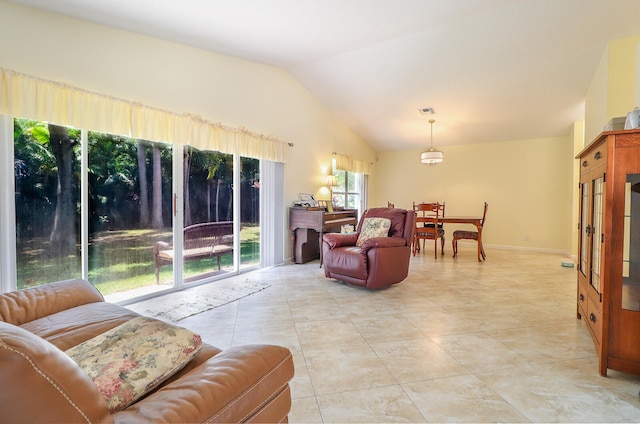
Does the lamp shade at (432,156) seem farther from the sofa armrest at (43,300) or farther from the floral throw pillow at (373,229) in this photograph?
the sofa armrest at (43,300)

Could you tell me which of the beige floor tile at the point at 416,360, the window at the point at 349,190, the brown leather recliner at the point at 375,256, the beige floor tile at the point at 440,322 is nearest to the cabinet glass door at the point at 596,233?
the beige floor tile at the point at 440,322

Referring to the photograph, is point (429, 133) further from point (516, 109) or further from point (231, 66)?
point (231, 66)

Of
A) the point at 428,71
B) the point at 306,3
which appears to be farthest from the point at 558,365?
the point at 428,71

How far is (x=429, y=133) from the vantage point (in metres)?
6.46

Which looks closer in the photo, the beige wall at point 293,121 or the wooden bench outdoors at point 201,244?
the beige wall at point 293,121

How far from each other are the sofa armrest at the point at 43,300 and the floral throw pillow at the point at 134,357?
89 centimetres

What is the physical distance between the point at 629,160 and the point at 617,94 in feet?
7.40

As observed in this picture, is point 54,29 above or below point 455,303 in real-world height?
above

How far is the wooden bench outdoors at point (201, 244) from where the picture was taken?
349 cm

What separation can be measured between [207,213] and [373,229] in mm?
2138

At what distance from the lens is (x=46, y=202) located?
8.63 feet

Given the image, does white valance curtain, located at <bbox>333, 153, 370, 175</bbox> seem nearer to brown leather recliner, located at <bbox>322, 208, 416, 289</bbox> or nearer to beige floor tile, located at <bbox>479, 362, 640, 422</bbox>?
brown leather recliner, located at <bbox>322, 208, 416, 289</bbox>

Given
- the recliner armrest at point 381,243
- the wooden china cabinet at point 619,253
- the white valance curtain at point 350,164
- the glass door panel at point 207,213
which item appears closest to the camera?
the wooden china cabinet at point 619,253

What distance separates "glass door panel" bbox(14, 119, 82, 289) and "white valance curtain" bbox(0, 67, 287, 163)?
0.65ft
